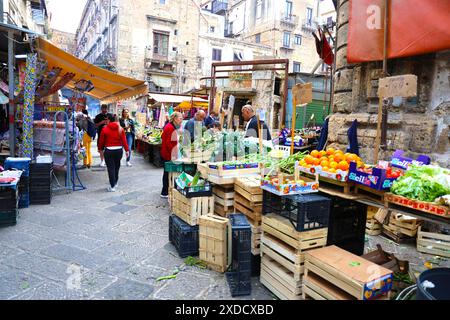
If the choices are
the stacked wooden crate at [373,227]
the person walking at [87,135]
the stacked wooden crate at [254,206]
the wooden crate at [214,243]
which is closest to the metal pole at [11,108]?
the person walking at [87,135]

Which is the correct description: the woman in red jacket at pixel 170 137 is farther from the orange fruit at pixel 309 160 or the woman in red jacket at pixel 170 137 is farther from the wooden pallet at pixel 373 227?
the wooden pallet at pixel 373 227

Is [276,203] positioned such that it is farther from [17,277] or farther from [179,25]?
[179,25]

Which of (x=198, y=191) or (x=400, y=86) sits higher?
(x=400, y=86)

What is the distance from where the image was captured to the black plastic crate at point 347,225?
3.36 m

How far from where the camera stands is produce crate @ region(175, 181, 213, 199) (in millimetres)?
4105

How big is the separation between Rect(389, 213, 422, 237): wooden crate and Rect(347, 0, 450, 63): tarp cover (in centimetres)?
246

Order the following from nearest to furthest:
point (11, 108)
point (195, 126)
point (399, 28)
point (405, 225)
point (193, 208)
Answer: point (193, 208) < point (405, 225) < point (399, 28) < point (195, 126) < point (11, 108)

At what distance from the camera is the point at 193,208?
4055 millimetres

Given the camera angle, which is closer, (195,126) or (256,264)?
(256,264)

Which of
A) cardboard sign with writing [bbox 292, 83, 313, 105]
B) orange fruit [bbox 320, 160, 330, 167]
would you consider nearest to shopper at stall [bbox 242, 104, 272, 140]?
cardboard sign with writing [bbox 292, 83, 313, 105]

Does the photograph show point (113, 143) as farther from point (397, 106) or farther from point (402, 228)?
point (402, 228)

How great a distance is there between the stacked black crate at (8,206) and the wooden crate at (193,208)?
8.54ft

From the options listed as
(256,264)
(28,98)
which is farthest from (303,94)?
(28,98)

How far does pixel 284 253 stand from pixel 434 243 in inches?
102
